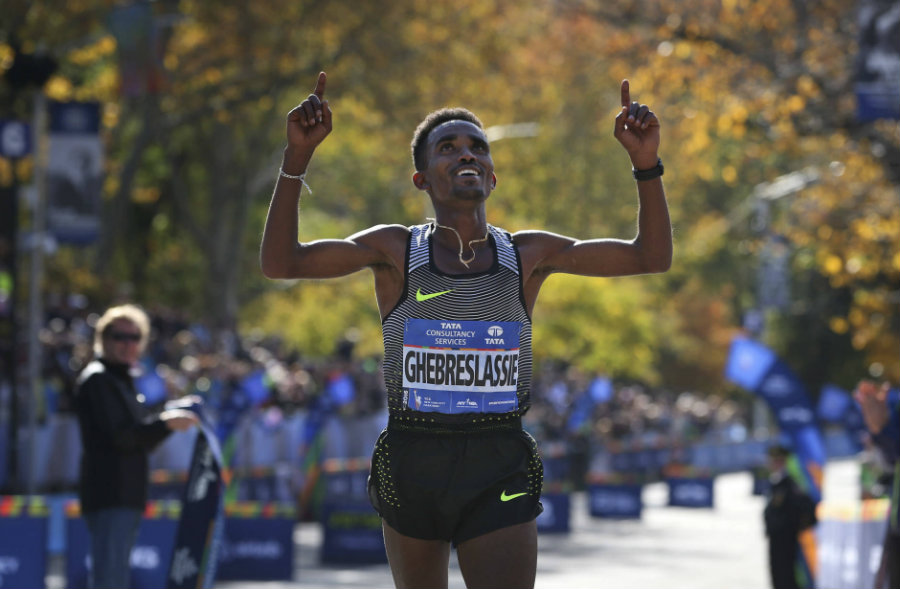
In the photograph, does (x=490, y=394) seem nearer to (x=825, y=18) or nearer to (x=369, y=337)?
(x=825, y=18)

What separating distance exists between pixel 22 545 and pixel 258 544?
16.2 feet

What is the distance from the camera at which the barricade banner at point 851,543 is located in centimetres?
1257

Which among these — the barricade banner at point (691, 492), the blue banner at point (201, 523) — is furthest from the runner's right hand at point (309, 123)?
the barricade banner at point (691, 492)

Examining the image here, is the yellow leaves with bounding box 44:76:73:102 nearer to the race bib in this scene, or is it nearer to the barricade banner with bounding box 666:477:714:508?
the barricade banner with bounding box 666:477:714:508

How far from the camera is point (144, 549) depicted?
469 inches

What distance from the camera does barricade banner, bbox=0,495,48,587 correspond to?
36.5ft

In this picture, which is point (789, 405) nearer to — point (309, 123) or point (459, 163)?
point (459, 163)

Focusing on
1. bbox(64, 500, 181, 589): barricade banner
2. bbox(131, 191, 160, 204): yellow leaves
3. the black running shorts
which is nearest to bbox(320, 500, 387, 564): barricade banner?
bbox(64, 500, 181, 589): barricade banner

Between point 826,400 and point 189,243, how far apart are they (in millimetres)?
15947

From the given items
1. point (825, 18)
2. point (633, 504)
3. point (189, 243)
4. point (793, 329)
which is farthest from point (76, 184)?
point (793, 329)

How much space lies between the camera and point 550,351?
5419 cm

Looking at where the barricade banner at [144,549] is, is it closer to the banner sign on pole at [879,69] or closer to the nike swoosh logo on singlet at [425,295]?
the nike swoosh logo on singlet at [425,295]

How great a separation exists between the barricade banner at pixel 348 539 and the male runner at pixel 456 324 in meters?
12.5

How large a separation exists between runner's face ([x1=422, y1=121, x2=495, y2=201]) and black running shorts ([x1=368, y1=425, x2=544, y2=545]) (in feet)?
2.48
